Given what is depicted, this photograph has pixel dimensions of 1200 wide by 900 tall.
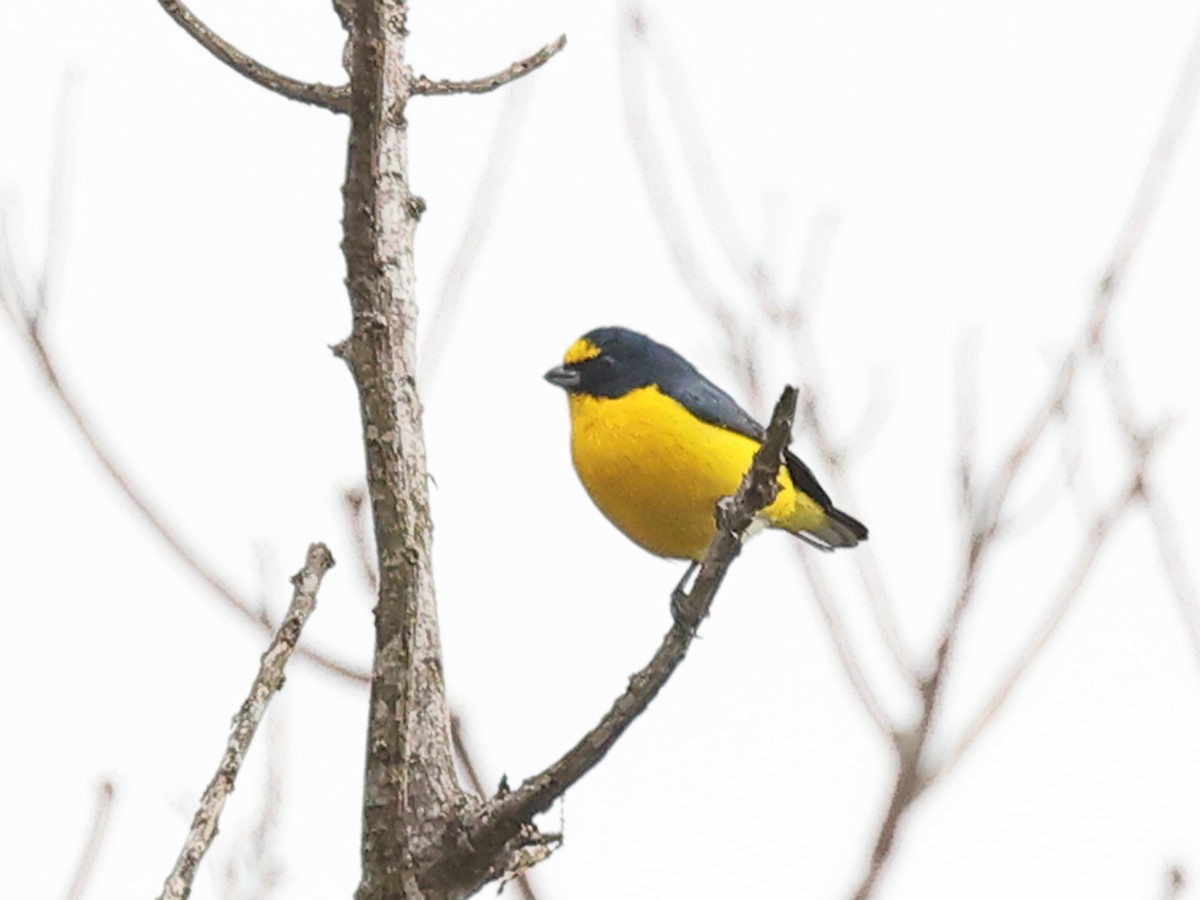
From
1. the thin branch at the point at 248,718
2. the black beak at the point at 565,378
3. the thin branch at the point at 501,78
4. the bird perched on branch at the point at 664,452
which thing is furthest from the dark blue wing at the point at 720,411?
the thin branch at the point at 248,718

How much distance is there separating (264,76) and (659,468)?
230 centimetres

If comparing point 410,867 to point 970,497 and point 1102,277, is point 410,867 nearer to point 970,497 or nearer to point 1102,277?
point 970,497

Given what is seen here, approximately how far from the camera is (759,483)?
9.50ft

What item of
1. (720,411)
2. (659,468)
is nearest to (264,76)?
(659,468)

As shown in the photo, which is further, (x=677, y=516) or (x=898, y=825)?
(x=677, y=516)

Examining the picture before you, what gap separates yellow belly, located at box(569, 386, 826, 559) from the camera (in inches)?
194

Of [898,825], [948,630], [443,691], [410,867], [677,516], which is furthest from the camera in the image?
[677,516]

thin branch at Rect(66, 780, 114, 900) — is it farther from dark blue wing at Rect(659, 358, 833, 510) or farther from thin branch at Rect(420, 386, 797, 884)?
dark blue wing at Rect(659, 358, 833, 510)

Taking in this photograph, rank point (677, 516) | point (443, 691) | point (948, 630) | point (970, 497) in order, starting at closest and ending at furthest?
point (948, 630) → point (443, 691) → point (970, 497) → point (677, 516)

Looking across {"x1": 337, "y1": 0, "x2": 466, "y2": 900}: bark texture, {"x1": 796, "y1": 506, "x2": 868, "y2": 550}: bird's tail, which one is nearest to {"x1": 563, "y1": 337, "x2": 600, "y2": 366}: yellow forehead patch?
{"x1": 796, "y1": 506, "x2": 868, "y2": 550}: bird's tail

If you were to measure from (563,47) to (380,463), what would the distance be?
4.39 feet

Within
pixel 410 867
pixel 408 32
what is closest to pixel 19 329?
pixel 408 32

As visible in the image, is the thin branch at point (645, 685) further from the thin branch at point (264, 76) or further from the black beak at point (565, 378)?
the black beak at point (565, 378)

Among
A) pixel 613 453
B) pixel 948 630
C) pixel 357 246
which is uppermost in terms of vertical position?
pixel 613 453
